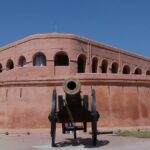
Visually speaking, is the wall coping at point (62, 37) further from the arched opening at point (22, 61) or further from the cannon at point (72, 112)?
the cannon at point (72, 112)

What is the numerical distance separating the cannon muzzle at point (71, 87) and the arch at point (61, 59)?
18.6 metres

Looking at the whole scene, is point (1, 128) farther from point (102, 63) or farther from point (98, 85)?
point (102, 63)

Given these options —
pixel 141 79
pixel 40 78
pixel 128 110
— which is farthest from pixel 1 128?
pixel 141 79

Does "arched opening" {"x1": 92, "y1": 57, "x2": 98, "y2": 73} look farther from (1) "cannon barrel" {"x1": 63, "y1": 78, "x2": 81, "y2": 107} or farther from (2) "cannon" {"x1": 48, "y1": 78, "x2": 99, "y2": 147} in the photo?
(1) "cannon barrel" {"x1": 63, "y1": 78, "x2": 81, "y2": 107}

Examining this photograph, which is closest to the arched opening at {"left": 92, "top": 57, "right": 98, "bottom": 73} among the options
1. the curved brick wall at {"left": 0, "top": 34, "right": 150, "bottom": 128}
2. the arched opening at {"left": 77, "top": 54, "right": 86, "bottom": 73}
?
the arched opening at {"left": 77, "top": 54, "right": 86, "bottom": 73}

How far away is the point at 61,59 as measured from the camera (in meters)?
32.1

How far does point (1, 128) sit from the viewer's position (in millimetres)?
20797

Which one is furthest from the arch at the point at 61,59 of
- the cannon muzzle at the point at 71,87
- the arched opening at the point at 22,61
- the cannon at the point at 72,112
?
the cannon muzzle at the point at 71,87

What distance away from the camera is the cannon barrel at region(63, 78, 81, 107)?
11320 mm

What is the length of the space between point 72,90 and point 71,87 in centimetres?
19

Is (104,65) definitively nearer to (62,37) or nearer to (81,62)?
(81,62)

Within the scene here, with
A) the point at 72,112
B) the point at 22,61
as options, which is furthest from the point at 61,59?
the point at 72,112

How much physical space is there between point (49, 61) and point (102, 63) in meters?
6.33

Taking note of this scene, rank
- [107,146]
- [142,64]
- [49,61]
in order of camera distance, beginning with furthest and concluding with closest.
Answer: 1. [142,64]
2. [49,61]
3. [107,146]
